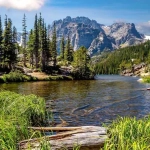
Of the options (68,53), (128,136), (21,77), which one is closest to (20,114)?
(128,136)

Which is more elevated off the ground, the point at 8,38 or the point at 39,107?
the point at 8,38

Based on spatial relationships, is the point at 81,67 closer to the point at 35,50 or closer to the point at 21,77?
the point at 35,50

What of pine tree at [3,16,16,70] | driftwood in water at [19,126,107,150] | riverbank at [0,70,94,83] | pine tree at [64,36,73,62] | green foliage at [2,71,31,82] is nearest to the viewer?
driftwood in water at [19,126,107,150]

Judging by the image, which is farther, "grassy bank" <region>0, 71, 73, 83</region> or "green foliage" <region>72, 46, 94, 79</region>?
"green foliage" <region>72, 46, 94, 79</region>

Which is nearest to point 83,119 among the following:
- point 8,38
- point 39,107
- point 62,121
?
point 62,121

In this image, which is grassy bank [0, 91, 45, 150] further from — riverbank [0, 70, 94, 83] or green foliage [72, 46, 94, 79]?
green foliage [72, 46, 94, 79]

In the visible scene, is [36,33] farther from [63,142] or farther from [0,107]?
[63,142]

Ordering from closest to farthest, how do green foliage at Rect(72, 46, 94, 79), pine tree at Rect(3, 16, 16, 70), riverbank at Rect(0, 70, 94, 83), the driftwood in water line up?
the driftwood in water < riverbank at Rect(0, 70, 94, 83) < pine tree at Rect(3, 16, 16, 70) < green foliage at Rect(72, 46, 94, 79)

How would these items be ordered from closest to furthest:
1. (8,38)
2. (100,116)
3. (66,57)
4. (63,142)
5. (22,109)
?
(63,142)
(22,109)
(100,116)
(8,38)
(66,57)

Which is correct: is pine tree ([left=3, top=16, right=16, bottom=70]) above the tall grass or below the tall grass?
above

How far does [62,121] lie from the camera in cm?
1956

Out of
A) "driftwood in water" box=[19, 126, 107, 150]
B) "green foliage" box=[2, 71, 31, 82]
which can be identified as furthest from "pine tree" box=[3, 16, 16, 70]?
"driftwood in water" box=[19, 126, 107, 150]

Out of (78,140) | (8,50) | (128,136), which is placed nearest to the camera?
(128,136)

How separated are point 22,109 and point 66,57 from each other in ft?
352
